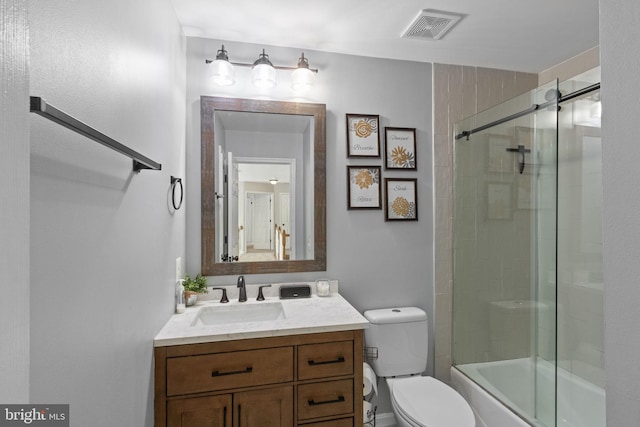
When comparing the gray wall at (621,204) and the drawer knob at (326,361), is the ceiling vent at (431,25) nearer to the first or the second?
the gray wall at (621,204)

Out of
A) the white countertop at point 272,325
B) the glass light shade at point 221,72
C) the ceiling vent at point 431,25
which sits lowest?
the white countertop at point 272,325

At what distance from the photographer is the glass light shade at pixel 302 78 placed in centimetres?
194

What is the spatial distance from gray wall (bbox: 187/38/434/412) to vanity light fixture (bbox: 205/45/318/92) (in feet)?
0.23

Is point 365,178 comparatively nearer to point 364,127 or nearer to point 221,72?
point 364,127

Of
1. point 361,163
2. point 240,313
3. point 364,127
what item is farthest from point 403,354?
point 364,127

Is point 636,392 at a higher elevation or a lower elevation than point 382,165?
lower

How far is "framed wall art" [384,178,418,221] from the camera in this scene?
2.17 meters

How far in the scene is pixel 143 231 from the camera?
117 cm

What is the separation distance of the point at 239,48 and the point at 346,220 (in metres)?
1.28

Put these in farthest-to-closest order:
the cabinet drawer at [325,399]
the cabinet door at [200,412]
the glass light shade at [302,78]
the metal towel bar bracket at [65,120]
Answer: the glass light shade at [302,78] → the cabinet drawer at [325,399] → the cabinet door at [200,412] → the metal towel bar bracket at [65,120]

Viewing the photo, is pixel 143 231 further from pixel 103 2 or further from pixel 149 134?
pixel 103 2

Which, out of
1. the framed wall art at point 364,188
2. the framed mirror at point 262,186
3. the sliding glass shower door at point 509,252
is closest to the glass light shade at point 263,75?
the framed mirror at point 262,186

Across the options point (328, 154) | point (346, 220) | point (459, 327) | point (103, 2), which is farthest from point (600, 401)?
point (103, 2)

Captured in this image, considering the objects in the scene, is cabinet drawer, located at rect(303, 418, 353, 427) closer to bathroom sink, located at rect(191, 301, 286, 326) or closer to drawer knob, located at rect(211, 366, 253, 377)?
drawer knob, located at rect(211, 366, 253, 377)
